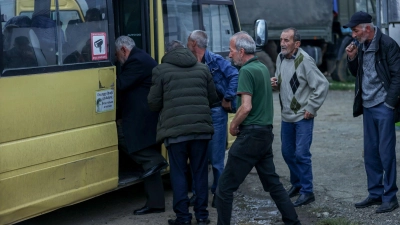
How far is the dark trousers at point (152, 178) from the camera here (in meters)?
6.66

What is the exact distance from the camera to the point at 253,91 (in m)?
5.78

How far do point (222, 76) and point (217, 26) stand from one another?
4.30 feet

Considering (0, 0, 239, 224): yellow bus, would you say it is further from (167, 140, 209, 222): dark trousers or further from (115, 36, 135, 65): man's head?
(167, 140, 209, 222): dark trousers

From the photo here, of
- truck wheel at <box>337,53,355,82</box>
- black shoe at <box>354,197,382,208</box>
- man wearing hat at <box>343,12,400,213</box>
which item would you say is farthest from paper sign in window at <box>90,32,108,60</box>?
truck wheel at <box>337,53,355,82</box>

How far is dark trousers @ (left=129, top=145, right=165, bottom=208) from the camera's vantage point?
6664 mm

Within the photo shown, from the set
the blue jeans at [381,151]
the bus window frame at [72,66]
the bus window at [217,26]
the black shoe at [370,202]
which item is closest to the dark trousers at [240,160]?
the blue jeans at [381,151]

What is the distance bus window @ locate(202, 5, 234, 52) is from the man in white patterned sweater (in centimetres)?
117

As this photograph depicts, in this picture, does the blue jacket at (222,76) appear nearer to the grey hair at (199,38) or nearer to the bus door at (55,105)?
the grey hair at (199,38)

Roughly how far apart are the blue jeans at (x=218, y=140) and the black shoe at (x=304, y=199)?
797 millimetres

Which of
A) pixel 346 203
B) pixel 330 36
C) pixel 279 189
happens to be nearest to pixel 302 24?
pixel 330 36

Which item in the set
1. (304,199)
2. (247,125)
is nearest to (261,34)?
(304,199)

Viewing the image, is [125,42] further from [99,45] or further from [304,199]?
[304,199]

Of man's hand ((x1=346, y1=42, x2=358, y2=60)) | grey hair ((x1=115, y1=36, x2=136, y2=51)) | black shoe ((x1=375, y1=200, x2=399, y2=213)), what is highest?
grey hair ((x1=115, y1=36, x2=136, y2=51))

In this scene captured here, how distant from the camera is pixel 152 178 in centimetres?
680
